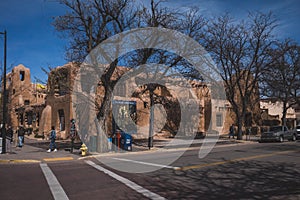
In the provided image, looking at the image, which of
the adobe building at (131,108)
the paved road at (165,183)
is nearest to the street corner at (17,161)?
the paved road at (165,183)

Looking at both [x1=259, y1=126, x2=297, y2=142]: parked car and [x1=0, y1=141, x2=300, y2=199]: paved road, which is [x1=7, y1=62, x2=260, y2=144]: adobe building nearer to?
[x1=259, y1=126, x2=297, y2=142]: parked car

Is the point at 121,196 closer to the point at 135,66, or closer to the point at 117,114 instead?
the point at 135,66

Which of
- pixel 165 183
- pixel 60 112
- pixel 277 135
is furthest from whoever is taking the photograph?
pixel 60 112

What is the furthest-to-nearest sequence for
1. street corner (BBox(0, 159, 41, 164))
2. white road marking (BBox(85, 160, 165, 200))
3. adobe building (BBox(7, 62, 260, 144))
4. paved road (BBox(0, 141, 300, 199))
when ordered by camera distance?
adobe building (BBox(7, 62, 260, 144)) < street corner (BBox(0, 159, 41, 164)) < paved road (BBox(0, 141, 300, 199)) < white road marking (BBox(85, 160, 165, 200))

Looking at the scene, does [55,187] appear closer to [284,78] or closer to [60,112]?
[60,112]

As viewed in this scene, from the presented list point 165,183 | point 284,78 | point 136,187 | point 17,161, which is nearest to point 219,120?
point 284,78

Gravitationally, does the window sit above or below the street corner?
above

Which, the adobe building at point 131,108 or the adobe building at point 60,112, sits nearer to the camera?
the adobe building at point 131,108

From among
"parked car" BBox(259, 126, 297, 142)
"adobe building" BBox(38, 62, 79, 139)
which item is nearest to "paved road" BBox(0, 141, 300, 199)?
"parked car" BBox(259, 126, 297, 142)

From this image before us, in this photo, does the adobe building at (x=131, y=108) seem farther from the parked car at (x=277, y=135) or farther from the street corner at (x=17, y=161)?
the parked car at (x=277, y=135)

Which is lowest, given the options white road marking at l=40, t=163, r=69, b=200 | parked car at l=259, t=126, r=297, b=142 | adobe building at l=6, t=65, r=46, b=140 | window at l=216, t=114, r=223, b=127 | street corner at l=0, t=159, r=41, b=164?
street corner at l=0, t=159, r=41, b=164

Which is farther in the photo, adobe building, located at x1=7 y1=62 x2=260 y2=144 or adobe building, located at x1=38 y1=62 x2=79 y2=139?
adobe building, located at x1=38 y1=62 x2=79 y2=139

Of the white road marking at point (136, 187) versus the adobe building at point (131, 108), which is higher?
the adobe building at point (131, 108)

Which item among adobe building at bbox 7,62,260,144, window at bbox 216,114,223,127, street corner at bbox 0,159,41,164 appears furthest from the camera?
window at bbox 216,114,223,127
